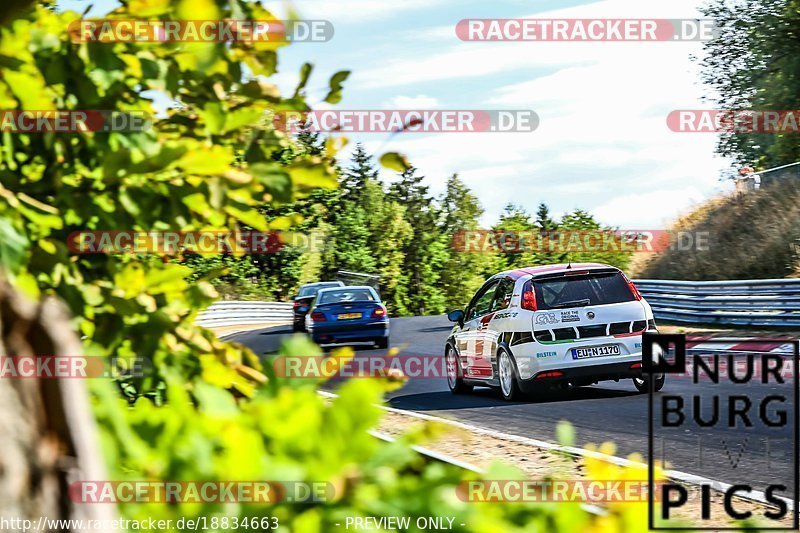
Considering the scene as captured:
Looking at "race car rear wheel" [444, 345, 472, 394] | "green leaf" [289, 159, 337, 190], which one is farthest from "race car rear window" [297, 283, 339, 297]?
"green leaf" [289, 159, 337, 190]

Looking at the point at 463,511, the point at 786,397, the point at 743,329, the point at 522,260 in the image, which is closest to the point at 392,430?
the point at 786,397

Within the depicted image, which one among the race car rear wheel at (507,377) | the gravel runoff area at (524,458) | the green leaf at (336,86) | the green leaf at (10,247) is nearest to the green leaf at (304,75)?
the green leaf at (336,86)

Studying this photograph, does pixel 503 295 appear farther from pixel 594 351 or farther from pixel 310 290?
pixel 310 290

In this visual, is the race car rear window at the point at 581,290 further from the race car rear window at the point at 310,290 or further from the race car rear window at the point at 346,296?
the race car rear window at the point at 310,290

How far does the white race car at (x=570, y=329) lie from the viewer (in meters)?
13.1

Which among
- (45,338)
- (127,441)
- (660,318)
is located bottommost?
(660,318)

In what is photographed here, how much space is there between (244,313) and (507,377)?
128 ft

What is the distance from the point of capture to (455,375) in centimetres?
1559

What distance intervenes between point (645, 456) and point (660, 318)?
21275mm

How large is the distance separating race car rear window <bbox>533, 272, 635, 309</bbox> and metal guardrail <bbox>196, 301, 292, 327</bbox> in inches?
1252

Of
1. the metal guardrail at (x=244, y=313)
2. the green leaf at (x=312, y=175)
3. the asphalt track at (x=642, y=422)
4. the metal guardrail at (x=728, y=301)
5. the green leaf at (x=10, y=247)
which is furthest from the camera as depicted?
the metal guardrail at (x=244, y=313)

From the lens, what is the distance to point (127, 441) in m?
2.19

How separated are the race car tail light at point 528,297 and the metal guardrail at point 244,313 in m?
31.7

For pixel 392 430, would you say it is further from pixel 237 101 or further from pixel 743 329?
pixel 743 329
